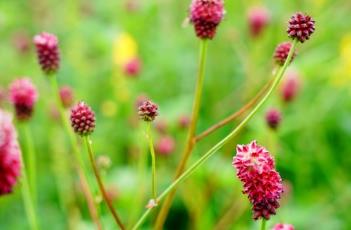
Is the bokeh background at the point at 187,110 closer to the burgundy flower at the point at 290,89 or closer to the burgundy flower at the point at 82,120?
the burgundy flower at the point at 290,89

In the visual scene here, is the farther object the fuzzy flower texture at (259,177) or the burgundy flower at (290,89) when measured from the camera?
the burgundy flower at (290,89)

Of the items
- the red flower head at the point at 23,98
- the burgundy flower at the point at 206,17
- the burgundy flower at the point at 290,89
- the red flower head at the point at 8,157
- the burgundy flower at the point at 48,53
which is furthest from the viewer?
the burgundy flower at the point at 290,89

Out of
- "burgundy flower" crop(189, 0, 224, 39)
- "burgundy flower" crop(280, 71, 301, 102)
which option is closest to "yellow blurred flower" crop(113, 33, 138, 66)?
"burgundy flower" crop(280, 71, 301, 102)

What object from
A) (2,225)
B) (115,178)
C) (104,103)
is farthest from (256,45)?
(2,225)

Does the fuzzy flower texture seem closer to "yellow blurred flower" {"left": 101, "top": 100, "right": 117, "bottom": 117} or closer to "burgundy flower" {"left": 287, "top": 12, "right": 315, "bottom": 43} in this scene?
"burgundy flower" {"left": 287, "top": 12, "right": 315, "bottom": 43}

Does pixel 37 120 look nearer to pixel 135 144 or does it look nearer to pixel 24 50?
pixel 24 50

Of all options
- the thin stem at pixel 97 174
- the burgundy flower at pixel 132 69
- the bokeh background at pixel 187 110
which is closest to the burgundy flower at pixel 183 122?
the bokeh background at pixel 187 110

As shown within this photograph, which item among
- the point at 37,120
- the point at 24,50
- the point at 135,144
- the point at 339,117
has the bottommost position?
the point at 135,144
